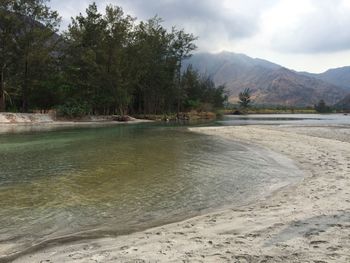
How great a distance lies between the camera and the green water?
7.51m

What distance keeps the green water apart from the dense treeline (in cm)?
4083

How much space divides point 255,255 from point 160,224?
8.62 ft

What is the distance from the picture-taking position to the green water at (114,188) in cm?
751

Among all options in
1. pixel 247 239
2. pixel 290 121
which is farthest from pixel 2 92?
pixel 247 239

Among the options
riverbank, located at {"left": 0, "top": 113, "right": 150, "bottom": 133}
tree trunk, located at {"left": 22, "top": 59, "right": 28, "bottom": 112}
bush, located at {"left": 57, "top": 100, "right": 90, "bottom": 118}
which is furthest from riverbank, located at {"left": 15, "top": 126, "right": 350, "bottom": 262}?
tree trunk, located at {"left": 22, "top": 59, "right": 28, "bottom": 112}

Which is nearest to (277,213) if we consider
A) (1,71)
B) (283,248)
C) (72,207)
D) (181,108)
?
(283,248)

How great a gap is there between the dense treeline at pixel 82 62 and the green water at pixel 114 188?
40.8 metres

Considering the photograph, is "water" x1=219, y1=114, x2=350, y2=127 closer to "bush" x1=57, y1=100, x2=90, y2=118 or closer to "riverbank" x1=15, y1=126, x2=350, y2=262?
"bush" x1=57, y1=100, x2=90, y2=118

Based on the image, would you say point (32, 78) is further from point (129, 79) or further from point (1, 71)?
point (129, 79)

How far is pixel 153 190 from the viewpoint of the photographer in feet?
35.6

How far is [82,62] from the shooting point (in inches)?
2527

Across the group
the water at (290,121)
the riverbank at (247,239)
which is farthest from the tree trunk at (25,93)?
the riverbank at (247,239)

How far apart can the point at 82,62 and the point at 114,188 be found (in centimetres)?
5675

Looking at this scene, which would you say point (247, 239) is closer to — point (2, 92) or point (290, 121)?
point (2, 92)
